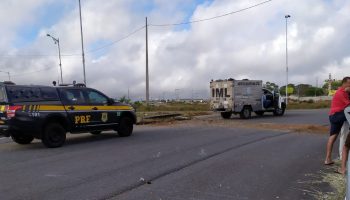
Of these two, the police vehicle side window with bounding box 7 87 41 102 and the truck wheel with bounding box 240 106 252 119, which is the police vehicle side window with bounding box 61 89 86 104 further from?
the truck wheel with bounding box 240 106 252 119

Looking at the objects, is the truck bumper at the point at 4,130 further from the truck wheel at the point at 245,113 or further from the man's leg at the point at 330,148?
the truck wheel at the point at 245,113

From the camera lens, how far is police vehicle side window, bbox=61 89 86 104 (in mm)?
13330

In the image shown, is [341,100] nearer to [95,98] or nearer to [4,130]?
[95,98]

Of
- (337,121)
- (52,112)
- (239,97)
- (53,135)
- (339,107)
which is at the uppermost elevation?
(239,97)

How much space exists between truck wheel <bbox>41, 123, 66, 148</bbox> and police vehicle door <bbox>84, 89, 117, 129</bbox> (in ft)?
5.32

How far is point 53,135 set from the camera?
41.5 ft

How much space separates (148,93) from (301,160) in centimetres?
3245

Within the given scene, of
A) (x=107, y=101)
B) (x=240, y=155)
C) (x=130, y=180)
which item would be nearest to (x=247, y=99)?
(x=107, y=101)

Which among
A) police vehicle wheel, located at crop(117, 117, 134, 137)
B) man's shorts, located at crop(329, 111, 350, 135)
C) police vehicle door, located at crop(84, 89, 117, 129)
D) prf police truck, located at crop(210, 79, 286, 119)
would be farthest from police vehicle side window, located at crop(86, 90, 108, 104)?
prf police truck, located at crop(210, 79, 286, 119)

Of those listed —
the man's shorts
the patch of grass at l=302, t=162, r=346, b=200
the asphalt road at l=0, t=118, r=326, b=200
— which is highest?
the man's shorts

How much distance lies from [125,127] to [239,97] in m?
12.9

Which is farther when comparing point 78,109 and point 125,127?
point 125,127

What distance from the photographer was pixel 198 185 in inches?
286

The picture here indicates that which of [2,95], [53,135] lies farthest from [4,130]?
[53,135]
